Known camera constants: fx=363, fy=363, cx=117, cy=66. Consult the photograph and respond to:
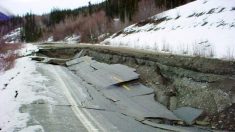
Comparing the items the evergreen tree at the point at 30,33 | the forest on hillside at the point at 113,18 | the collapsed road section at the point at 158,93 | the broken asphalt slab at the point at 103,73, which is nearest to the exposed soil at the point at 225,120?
the collapsed road section at the point at 158,93

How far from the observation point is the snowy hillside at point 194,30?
2173 centimetres

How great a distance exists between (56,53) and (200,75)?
867 inches

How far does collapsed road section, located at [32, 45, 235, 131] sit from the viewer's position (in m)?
9.80

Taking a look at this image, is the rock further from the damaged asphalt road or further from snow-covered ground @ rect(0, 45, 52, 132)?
snow-covered ground @ rect(0, 45, 52, 132)

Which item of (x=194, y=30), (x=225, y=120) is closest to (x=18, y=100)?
(x=225, y=120)

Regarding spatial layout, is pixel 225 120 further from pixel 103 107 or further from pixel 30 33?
pixel 30 33

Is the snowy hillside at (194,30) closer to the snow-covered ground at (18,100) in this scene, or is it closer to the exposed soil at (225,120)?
the snow-covered ground at (18,100)

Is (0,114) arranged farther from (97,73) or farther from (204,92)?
(97,73)

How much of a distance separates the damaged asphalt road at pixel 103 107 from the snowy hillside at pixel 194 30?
18.8 feet

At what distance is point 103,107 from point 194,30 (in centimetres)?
→ 1903

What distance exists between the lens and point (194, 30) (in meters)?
28.5

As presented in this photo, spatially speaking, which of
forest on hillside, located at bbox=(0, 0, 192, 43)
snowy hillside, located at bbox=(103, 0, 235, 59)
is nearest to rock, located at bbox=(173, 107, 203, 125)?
snowy hillside, located at bbox=(103, 0, 235, 59)

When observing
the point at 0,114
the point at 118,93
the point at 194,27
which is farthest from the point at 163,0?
the point at 0,114

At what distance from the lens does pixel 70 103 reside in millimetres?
11328
